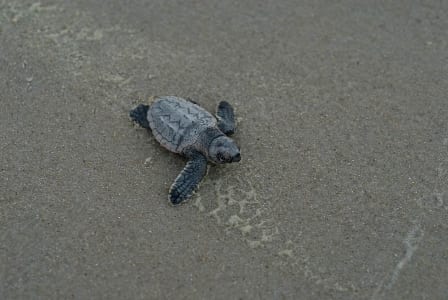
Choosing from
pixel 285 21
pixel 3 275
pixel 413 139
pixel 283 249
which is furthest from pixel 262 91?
pixel 3 275

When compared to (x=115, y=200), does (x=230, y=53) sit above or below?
above

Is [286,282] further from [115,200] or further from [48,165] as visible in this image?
[48,165]

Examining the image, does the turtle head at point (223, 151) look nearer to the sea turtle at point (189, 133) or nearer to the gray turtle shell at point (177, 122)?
the sea turtle at point (189, 133)

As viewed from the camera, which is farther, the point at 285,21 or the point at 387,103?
the point at 285,21

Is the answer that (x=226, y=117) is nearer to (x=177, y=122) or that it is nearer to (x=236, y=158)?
(x=177, y=122)

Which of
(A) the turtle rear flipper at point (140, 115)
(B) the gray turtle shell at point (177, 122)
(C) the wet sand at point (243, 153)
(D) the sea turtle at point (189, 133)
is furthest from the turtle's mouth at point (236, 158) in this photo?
(A) the turtle rear flipper at point (140, 115)

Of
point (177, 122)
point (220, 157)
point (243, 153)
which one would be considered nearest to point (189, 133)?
point (177, 122)
